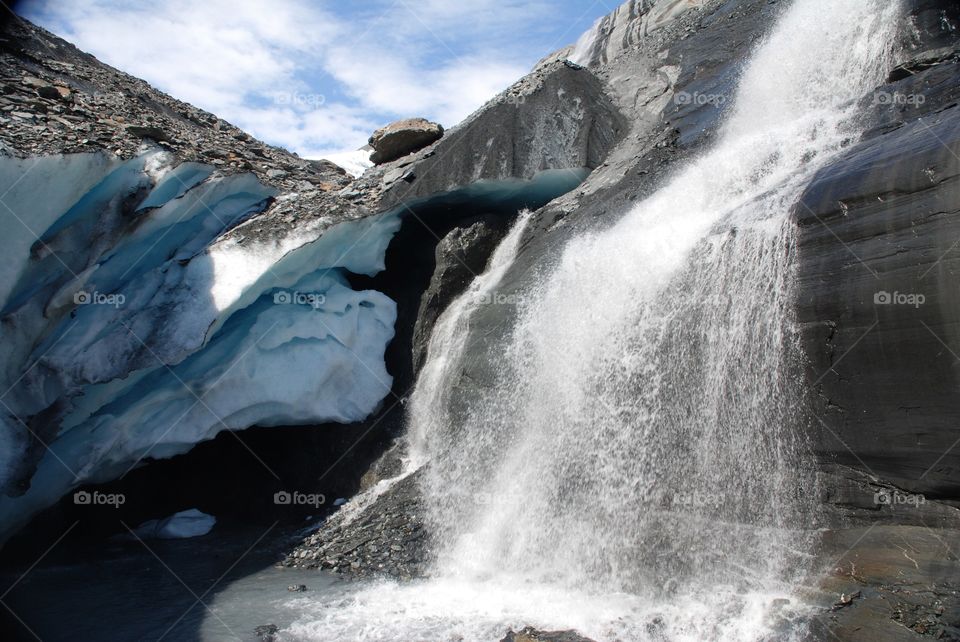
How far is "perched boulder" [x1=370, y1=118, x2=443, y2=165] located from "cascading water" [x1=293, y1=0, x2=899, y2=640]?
595 cm

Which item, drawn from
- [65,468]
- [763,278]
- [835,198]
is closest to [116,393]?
[65,468]

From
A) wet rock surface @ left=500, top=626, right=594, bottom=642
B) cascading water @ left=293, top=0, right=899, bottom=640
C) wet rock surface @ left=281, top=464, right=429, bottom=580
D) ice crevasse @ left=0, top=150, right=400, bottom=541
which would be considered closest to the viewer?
wet rock surface @ left=500, top=626, right=594, bottom=642

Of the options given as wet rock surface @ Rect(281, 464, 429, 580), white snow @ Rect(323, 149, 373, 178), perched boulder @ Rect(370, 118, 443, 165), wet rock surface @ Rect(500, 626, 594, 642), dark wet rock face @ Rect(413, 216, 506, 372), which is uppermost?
white snow @ Rect(323, 149, 373, 178)

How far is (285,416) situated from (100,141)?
4.74 meters

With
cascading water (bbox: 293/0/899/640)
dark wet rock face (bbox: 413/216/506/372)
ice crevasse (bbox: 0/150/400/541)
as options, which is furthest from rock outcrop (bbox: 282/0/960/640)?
ice crevasse (bbox: 0/150/400/541)

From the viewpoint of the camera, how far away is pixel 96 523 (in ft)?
36.7

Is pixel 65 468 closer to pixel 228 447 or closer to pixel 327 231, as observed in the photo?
pixel 228 447

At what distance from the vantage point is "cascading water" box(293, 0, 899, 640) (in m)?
6.60

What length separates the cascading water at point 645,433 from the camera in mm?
6598

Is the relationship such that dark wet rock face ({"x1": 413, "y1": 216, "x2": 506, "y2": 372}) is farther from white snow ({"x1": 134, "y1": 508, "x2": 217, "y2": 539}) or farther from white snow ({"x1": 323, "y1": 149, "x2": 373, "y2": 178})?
white snow ({"x1": 323, "y1": 149, "x2": 373, "y2": 178})

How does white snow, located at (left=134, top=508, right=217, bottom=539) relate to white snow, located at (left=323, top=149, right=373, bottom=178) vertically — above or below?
below

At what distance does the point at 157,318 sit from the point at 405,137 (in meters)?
7.32

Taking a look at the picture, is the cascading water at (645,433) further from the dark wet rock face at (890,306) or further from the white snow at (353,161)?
the white snow at (353,161)

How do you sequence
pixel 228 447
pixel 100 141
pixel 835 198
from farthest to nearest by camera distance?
pixel 228 447, pixel 100 141, pixel 835 198
